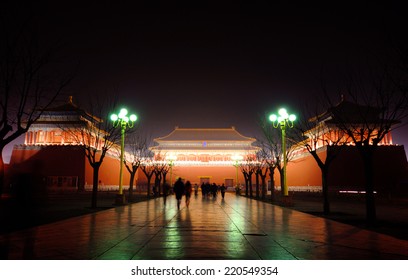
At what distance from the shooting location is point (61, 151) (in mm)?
38500

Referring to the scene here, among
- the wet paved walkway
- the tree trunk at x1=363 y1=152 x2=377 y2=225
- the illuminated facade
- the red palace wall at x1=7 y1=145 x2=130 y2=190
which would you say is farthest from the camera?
the illuminated facade

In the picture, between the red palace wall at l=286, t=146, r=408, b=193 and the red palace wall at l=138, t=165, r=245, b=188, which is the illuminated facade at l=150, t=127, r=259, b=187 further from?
the red palace wall at l=286, t=146, r=408, b=193

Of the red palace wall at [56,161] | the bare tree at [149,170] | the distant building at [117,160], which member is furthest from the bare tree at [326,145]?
the red palace wall at [56,161]

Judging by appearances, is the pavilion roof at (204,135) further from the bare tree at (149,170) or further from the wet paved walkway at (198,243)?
the wet paved walkway at (198,243)

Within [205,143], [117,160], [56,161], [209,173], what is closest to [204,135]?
[205,143]

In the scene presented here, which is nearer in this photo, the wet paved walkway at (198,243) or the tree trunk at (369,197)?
the wet paved walkway at (198,243)

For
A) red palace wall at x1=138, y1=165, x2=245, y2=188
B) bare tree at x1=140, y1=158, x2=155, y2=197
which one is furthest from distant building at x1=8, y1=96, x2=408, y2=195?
red palace wall at x1=138, y1=165, x2=245, y2=188

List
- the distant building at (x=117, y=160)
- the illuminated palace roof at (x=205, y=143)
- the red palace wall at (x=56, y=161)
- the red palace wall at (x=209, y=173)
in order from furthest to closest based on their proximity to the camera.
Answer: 1. the illuminated palace roof at (x=205, y=143)
2. the red palace wall at (x=209, y=173)
3. the red palace wall at (x=56, y=161)
4. the distant building at (x=117, y=160)

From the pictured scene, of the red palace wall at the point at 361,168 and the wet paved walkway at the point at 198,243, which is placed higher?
the red palace wall at the point at 361,168

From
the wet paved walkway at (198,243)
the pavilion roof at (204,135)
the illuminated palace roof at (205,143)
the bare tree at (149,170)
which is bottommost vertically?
the wet paved walkway at (198,243)

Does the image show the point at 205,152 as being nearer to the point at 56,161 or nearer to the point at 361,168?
the point at 56,161

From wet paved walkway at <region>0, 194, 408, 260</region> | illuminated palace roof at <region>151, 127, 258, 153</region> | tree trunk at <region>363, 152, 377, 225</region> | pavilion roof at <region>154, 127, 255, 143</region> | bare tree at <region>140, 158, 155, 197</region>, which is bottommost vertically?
wet paved walkway at <region>0, 194, 408, 260</region>

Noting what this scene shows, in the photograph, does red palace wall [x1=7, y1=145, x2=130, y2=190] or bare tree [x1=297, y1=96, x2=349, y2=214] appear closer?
bare tree [x1=297, y1=96, x2=349, y2=214]
